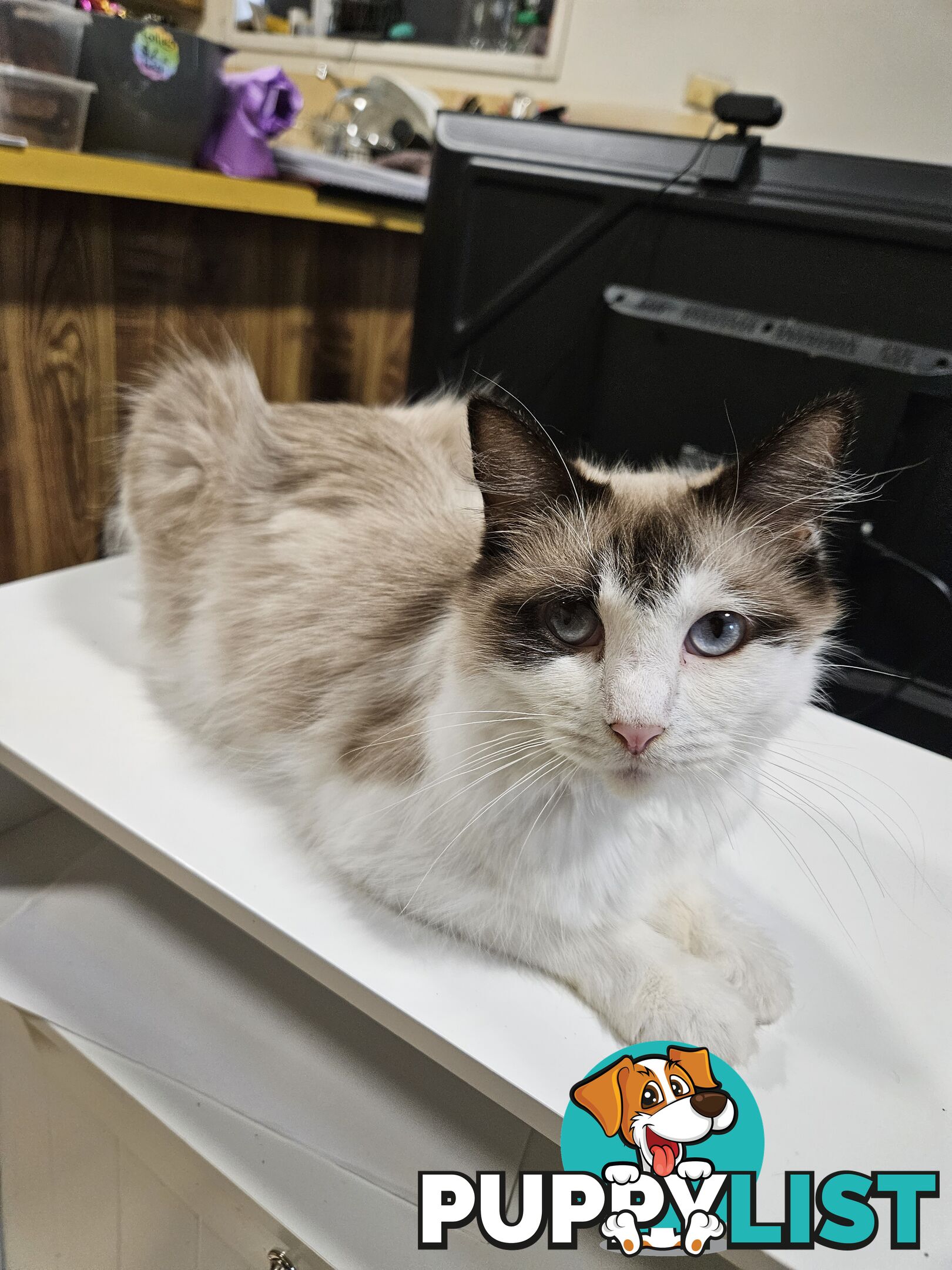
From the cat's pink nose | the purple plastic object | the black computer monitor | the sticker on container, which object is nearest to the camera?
the cat's pink nose

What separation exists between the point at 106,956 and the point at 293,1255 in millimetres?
330

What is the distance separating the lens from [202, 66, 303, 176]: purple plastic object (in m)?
1.22

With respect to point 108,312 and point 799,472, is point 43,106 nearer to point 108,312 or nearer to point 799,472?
point 108,312

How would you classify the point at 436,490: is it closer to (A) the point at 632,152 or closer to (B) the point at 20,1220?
(A) the point at 632,152

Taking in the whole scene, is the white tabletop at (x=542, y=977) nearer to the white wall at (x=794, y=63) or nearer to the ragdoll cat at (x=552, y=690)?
the ragdoll cat at (x=552, y=690)

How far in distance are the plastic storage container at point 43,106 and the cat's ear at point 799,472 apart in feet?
3.21

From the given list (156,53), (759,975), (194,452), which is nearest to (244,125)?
(156,53)

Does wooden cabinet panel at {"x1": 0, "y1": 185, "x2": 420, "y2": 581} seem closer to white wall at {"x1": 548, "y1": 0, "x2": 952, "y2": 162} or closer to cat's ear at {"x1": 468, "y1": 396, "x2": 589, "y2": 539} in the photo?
white wall at {"x1": 548, "y1": 0, "x2": 952, "y2": 162}

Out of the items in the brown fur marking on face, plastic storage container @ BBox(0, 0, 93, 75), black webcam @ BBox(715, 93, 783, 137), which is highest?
black webcam @ BBox(715, 93, 783, 137)

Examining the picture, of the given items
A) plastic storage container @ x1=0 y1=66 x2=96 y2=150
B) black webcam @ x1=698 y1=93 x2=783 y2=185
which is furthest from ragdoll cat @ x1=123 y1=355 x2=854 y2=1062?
plastic storage container @ x1=0 y1=66 x2=96 y2=150

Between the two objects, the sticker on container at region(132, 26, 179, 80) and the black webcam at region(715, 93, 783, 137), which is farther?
the sticker on container at region(132, 26, 179, 80)

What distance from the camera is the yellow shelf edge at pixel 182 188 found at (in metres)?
0.95

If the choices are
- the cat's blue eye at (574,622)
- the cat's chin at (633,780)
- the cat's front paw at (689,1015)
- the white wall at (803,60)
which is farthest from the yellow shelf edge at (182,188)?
the cat's front paw at (689,1015)

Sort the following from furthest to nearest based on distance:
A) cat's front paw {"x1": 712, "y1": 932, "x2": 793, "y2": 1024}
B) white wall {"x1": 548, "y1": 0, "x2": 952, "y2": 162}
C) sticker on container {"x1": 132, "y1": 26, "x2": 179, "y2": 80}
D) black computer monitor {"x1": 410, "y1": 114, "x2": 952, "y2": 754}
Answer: white wall {"x1": 548, "y1": 0, "x2": 952, "y2": 162} → sticker on container {"x1": 132, "y1": 26, "x2": 179, "y2": 80} → black computer monitor {"x1": 410, "y1": 114, "x2": 952, "y2": 754} → cat's front paw {"x1": 712, "y1": 932, "x2": 793, "y2": 1024}
